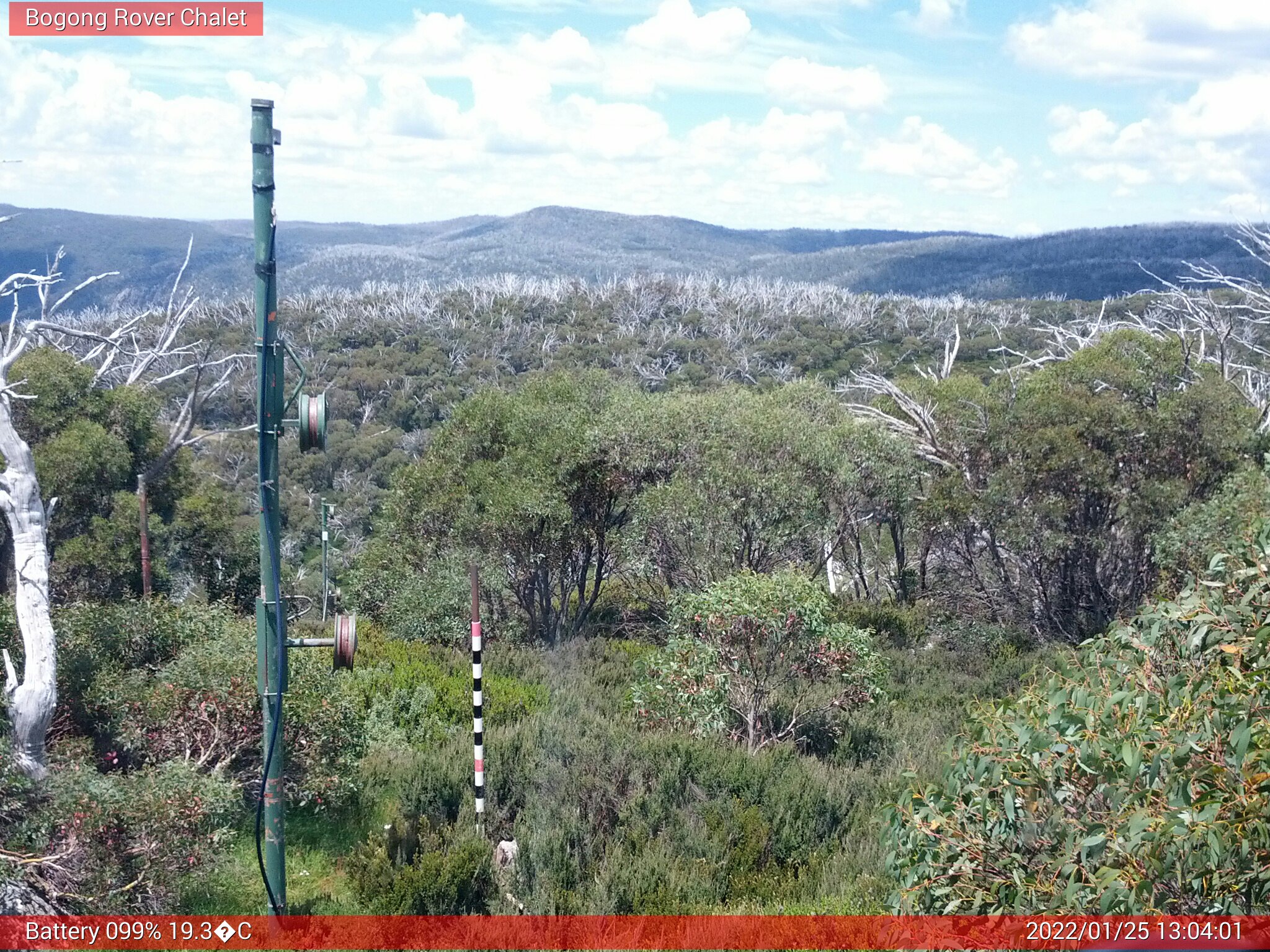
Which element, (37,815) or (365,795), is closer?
(37,815)

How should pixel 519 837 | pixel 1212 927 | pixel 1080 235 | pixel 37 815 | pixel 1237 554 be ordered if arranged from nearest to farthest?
pixel 1212 927 → pixel 1237 554 → pixel 37 815 → pixel 519 837 → pixel 1080 235

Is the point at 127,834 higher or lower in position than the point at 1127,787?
lower

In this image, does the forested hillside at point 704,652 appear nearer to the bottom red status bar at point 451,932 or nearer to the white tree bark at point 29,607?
the bottom red status bar at point 451,932

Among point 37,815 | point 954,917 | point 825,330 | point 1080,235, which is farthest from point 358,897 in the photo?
point 1080,235

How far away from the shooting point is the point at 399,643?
12.3 m

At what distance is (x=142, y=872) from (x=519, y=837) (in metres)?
2.16

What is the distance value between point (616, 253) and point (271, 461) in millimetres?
100107

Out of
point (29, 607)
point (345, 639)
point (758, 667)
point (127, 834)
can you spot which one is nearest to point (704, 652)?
point (758, 667)

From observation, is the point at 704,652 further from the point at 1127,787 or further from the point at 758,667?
the point at 1127,787

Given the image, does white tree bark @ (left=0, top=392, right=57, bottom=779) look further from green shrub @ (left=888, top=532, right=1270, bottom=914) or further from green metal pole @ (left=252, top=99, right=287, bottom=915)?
green shrub @ (left=888, top=532, right=1270, bottom=914)

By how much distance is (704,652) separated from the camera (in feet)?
28.8

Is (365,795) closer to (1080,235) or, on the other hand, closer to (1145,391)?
(1145,391)

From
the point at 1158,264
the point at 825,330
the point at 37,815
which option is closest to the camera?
the point at 37,815

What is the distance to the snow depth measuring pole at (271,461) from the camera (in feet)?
16.2
